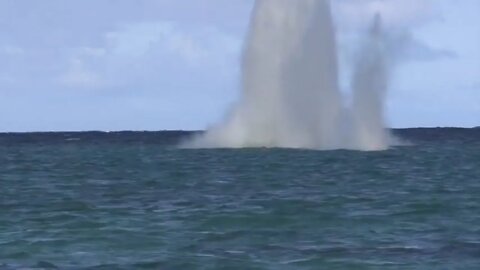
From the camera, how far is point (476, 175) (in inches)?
1879

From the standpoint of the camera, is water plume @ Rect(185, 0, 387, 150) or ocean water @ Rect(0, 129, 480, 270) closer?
ocean water @ Rect(0, 129, 480, 270)

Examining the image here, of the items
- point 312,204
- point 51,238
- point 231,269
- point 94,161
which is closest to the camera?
point 231,269

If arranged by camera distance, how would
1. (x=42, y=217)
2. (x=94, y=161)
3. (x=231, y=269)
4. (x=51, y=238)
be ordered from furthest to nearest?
(x=94, y=161), (x=42, y=217), (x=51, y=238), (x=231, y=269)

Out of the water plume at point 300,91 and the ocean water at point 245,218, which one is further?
the water plume at point 300,91

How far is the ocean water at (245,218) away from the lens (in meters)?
22.0

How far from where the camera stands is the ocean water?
22.0m

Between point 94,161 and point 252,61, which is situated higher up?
point 252,61

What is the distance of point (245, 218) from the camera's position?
94.2ft

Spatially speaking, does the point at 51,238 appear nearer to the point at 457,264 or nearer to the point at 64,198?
the point at 457,264

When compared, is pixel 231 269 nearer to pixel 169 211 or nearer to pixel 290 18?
pixel 169 211

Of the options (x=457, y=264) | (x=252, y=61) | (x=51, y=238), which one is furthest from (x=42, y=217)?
(x=252, y=61)

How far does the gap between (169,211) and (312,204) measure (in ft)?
12.4

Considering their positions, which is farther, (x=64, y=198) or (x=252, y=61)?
(x=252, y=61)

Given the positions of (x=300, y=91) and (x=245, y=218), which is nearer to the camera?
(x=245, y=218)
